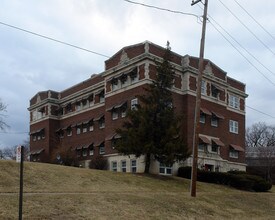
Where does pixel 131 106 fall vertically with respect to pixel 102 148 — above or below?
above

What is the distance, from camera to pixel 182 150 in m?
34.1

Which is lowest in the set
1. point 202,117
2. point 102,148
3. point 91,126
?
point 102,148

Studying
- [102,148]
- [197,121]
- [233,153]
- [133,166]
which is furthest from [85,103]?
[197,121]

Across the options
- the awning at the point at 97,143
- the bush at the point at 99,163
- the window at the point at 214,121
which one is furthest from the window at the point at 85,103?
the window at the point at 214,121

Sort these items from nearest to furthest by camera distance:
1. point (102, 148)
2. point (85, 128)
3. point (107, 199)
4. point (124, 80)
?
point (107, 199) → point (124, 80) → point (102, 148) → point (85, 128)

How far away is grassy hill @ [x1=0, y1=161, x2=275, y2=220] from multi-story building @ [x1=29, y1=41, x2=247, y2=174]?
1041cm

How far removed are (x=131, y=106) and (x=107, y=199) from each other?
2458 cm

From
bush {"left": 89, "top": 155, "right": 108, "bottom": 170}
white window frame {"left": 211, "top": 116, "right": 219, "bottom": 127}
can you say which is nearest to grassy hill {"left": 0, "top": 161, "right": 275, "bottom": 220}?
bush {"left": 89, "top": 155, "right": 108, "bottom": 170}

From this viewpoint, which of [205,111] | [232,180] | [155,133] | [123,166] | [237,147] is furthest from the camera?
[237,147]

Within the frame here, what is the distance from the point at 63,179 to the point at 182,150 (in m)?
12.2

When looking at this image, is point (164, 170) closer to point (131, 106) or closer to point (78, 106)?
point (131, 106)

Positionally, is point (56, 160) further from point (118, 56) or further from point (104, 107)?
point (118, 56)

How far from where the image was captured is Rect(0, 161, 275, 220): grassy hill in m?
16.0

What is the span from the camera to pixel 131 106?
43219mm
